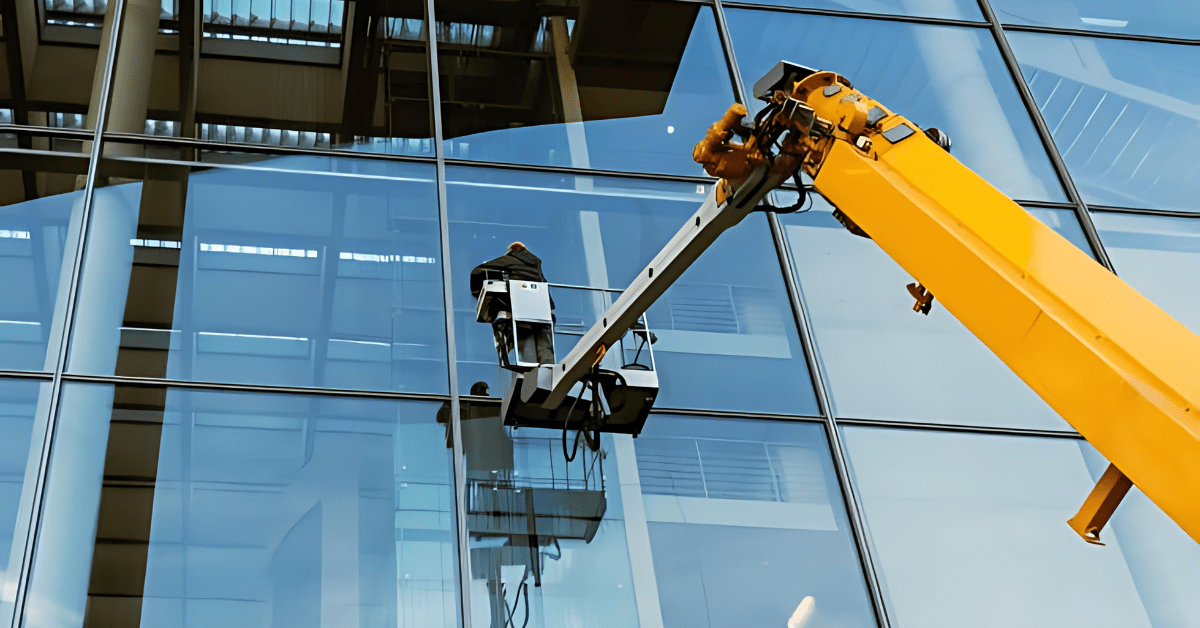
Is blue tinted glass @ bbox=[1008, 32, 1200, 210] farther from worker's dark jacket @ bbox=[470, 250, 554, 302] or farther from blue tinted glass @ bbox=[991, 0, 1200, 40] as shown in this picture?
worker's dark jacket @ bbox=[470, 250, 554, 302]

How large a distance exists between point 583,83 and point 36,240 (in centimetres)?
473

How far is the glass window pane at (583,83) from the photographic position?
9.89m

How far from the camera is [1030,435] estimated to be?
8.70m

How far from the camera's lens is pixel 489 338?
27.3 ft

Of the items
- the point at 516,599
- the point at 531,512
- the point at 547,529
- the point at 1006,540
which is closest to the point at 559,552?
the point at 547,529

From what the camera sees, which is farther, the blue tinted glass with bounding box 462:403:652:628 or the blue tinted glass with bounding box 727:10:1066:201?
the blue tinted glass with bounding box 727:10:1066:201

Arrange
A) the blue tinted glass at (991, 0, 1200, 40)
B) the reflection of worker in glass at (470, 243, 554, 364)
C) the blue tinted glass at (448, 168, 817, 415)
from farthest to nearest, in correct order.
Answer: the blue tinted glass at (991, 0, 1200, 40) → the blue tinted glass at (448, 168, 817, 415) → the reflection of worker in glass at (470, 243, 554, 364)

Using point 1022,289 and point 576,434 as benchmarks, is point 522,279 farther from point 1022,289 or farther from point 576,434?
point 1022,289

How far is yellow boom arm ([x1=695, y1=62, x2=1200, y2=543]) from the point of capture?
3.56 m

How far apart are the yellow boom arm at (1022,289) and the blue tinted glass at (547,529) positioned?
3255mm

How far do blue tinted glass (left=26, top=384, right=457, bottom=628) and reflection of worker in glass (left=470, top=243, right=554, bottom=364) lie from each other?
949mm

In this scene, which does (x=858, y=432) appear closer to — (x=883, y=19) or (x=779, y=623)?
(x=779, y=623)

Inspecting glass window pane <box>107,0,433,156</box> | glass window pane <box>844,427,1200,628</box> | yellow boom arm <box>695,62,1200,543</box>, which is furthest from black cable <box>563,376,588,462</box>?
glass window pane <box>107,0,433,156</box>

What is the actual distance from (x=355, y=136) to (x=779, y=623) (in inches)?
206
